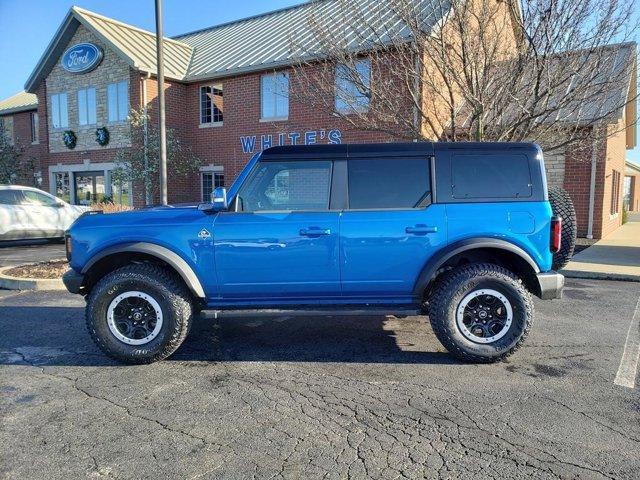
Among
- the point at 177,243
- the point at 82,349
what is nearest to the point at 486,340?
the point at 177,243

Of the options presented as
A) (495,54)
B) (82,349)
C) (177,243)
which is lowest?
(82,349)

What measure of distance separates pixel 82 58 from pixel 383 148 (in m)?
18.0

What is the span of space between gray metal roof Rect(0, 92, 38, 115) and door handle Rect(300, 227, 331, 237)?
2245cm

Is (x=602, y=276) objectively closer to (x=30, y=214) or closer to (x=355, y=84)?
(x=355, y=84)

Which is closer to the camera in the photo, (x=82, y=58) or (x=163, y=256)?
(x=163, y=256)

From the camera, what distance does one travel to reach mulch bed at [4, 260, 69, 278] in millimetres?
8031

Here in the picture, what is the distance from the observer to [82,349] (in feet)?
15.8

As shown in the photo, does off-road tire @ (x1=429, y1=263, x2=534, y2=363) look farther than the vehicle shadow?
No

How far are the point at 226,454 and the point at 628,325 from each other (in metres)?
4.96

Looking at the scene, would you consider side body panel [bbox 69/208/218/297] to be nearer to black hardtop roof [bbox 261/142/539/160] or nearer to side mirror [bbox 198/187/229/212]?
side mirror [bbox 198/187/229/212]

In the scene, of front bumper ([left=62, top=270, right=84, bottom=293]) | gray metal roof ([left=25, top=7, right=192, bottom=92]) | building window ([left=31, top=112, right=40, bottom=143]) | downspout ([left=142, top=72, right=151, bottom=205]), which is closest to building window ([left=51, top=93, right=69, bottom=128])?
gray metal roof ([left=25, top=7, right=192, bottom=92])

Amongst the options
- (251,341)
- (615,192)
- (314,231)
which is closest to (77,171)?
(251,341)

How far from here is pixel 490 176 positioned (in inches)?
175

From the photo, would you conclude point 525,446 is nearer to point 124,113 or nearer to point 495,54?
point 495,54
